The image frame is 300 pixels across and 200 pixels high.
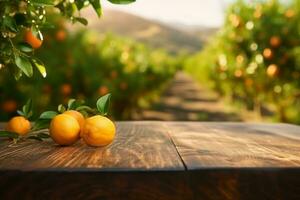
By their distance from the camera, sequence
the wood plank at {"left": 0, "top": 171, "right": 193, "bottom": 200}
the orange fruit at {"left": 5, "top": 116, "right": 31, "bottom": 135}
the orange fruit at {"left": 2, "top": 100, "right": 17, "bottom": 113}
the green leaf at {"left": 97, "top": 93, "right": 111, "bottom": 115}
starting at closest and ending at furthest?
the wood plank at {"left": 0, "top": 171, "right": 193, "bottom": 200} → the green leaf at {"left": 97, "top": 93, "right": 111, "bottom": 115} → the orange fruit at {"left": 5, "top": 116, "right": 31, "bottom": 135} → the orange fruit at {"left": 2, "top": 100, "right": 17, "bottom": 113}

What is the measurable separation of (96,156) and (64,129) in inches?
8.1

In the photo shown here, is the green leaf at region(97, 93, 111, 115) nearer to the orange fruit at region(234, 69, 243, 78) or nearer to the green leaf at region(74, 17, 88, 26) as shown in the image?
the green leaf at region(74, 17, 88, 26)

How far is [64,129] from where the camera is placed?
1.35 meters

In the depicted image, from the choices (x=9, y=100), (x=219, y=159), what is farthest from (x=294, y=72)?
(x=219, y=159)

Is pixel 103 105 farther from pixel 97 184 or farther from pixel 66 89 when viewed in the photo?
pixel 66 89

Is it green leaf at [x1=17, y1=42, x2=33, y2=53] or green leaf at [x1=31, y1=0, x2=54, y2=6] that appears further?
green leaf at [x1=17, y1=42, x2=33, y2=53]

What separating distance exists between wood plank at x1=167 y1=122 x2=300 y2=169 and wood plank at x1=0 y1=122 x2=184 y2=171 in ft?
0.19

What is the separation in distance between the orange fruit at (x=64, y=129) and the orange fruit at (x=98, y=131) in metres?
0.04

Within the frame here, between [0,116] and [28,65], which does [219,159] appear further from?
[0,116]

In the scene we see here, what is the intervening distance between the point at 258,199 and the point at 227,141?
466mm

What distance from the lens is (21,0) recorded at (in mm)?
1479

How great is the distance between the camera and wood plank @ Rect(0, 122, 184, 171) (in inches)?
41.9

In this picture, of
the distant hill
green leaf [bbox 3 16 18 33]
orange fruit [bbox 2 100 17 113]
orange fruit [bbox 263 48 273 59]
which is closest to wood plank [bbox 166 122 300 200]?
green leaf [bbox 3 16 18 33]

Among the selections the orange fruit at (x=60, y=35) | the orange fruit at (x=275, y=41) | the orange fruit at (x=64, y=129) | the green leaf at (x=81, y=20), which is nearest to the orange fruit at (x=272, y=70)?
the orange fruit at (x=275, y=41)
